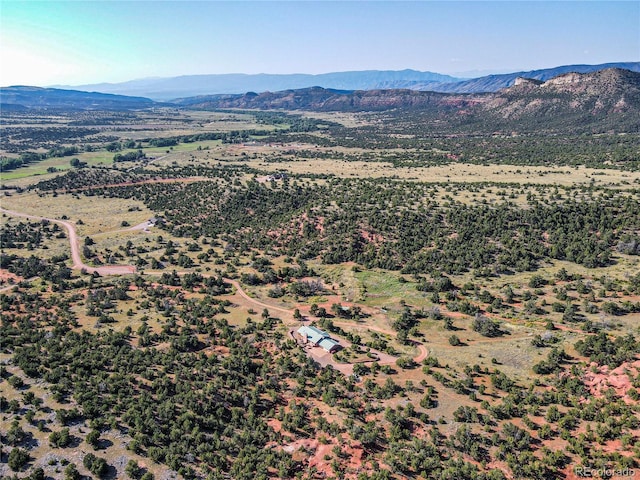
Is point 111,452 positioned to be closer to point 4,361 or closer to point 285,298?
point 4,361

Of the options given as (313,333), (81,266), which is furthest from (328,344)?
(81,266)

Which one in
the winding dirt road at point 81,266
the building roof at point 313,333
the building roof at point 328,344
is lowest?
the building roof at point 328,344

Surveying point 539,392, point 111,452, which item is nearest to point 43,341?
point 111,452

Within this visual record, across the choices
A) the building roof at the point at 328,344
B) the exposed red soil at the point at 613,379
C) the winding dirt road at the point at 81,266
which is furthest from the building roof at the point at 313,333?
the winding dirt road at the point at 81,266

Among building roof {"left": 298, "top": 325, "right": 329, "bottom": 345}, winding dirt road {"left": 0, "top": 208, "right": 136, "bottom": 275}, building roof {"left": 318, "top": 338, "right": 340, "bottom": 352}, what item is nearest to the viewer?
building roof {"left": 318, "top": 338, "right": 340, "bottom": 352}

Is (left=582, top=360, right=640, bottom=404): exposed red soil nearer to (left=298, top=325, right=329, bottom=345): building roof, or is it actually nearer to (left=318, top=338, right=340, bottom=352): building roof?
(left=318, top=338, right=340, bottom=352): building roof

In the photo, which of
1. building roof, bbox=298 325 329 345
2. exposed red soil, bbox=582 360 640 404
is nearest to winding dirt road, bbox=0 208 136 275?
building roof, bbox=298 325 329 345

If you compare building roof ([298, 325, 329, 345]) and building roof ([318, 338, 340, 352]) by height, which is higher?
building roof ([298, 325, 329, 345])

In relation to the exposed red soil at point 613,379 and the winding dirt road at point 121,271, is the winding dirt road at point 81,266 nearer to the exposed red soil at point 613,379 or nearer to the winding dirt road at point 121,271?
the winding dirt road at point 121,271

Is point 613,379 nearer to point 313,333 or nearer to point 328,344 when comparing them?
point 328,344
